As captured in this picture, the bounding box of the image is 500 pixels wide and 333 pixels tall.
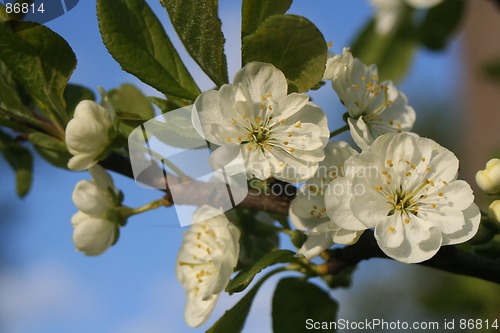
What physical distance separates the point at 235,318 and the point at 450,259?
0.33m

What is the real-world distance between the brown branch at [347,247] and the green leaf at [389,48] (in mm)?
903

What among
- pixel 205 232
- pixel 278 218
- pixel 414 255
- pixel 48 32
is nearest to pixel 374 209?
pixel 414 255

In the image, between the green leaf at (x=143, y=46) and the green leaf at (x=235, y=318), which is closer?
the green leaf at (x=143, y=46)

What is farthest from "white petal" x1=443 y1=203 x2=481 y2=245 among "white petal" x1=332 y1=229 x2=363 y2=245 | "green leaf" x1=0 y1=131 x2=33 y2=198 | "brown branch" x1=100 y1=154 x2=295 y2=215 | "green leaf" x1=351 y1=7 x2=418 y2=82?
"green leaf" x1=351 y1=7 x2=418 y2=82

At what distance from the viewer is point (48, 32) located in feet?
2.86

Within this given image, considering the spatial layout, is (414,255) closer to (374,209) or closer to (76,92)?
(374,209)

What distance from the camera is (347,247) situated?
3.02ft

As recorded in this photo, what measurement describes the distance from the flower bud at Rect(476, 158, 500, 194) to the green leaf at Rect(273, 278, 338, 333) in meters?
0.35

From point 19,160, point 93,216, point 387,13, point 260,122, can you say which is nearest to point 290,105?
point 260,122

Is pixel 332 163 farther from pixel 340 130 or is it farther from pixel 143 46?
pixel 143 46

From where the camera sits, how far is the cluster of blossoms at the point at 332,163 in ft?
2.61

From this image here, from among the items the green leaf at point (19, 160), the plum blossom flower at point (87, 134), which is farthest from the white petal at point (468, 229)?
the green leaf at point (19, 160)

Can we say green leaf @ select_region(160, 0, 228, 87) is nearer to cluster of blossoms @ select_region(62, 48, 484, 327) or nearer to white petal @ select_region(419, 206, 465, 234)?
cluster of blossoms @ select_region(62, 48, 484, 327)

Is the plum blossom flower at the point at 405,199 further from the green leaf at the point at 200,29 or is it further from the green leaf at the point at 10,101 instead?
the green leaf at the point at 10,101
